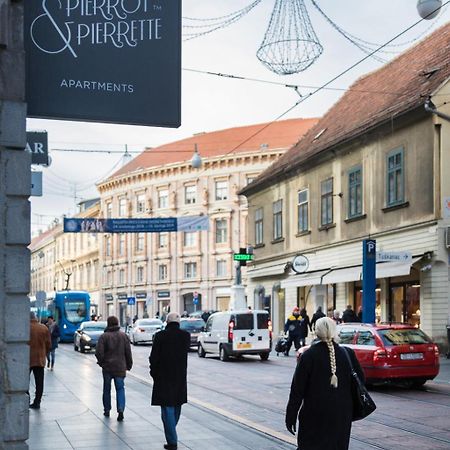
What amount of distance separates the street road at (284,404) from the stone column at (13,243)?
5.09 metres

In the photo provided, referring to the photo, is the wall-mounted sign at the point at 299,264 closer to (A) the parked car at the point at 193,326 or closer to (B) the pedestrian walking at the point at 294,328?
(B) the pedestrian walking at the point at 294,328

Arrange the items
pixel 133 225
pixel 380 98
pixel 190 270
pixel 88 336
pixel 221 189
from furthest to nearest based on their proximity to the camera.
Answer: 1. pixel 190 270
2. pixel 221 189
3. pixel 133 225
4. pixel 88 336
5. pixel 380 98

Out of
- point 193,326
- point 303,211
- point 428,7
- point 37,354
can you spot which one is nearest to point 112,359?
point 37,354

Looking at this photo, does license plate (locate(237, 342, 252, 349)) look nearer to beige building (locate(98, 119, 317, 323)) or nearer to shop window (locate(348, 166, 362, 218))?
shop window (locate(348, 166, 362, 218))

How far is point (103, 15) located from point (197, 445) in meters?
5.77

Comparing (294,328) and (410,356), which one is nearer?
(410,356)

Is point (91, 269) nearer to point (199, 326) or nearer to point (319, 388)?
point (199, 326)

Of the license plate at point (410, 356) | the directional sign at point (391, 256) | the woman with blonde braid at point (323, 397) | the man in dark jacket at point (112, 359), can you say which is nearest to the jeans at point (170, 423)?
the man in dark jacket at point (112, 359)

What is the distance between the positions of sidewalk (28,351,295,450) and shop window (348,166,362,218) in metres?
17.1

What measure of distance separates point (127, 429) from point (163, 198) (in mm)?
65340

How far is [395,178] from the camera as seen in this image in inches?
1166

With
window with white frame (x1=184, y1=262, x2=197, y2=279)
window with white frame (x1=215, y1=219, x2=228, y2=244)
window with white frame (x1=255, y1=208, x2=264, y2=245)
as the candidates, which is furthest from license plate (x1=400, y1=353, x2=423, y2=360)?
window with white frame (x1=184, y1=262, x2=197, y2=279)

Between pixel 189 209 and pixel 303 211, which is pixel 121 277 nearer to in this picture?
pixel 189 209

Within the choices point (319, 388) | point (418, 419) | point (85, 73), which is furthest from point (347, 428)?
point (418, 419)
